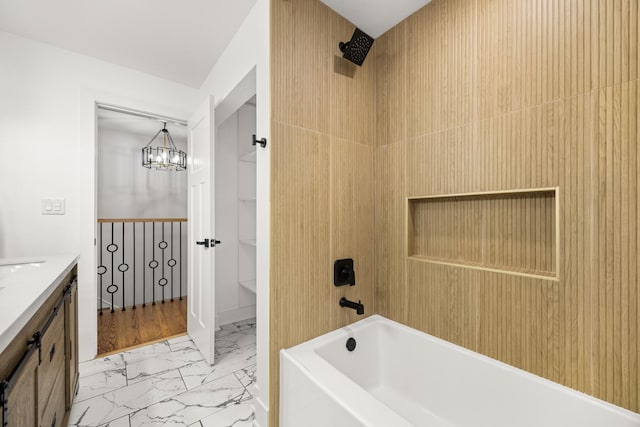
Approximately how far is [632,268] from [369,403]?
108cm

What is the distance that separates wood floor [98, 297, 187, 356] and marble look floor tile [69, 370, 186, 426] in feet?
2.30

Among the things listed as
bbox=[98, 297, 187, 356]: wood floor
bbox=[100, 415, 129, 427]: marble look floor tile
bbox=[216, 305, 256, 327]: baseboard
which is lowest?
bbox=[98, 297, 187, 356]: wood floor

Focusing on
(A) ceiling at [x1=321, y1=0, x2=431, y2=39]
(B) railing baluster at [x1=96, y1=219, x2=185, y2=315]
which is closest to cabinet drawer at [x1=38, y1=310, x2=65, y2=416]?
(A) ceiling at [x1=321, y1=0, x2=431, y2=39]

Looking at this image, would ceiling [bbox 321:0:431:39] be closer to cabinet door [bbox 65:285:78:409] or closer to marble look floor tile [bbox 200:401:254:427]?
cabinet door [bbox 65:285:78:409]

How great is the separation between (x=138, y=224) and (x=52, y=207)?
2063 millimetres

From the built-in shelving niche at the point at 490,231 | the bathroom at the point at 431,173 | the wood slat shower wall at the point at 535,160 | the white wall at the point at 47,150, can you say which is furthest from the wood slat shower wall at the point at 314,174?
the white wall at the point at 47,150

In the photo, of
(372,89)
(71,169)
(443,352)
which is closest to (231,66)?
(372,89)

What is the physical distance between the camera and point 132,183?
13.2 ft

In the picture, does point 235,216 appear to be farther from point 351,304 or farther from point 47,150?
point 351,304

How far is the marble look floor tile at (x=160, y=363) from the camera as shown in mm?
1946

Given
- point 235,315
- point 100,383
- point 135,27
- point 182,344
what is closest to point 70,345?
point 100,383

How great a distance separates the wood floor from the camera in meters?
2.45

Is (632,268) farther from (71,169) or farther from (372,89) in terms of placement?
(71,169)

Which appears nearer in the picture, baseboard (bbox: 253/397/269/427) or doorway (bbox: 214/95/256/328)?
baseboard (bbox: 253/397/269/427)
